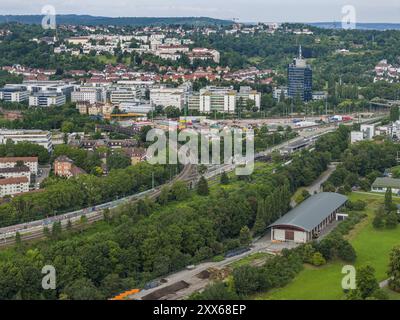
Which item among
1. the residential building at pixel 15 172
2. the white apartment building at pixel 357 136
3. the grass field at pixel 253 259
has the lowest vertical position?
the grass field at pixel 253 259

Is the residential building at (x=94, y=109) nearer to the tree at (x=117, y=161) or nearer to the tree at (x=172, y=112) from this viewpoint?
the tree at (x=172, y=112)

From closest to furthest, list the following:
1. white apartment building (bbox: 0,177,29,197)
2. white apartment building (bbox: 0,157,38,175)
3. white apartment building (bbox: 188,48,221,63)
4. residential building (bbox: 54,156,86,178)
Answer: white apartment building (bbox: 0,177,29,197) < residential building (bbox: 54,156,86,178) < white apartment building (bbox: 0,157,38,175) < white apartment building (bbox: 188,48,221,63)

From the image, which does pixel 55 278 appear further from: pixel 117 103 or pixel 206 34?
pixel 206 34

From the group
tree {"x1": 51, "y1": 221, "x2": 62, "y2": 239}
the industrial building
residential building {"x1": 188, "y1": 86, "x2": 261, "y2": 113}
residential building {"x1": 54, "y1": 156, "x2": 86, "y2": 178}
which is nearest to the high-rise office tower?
residential building {"x1": 188, "y1": 86, "x2": 261, "y2": 113}

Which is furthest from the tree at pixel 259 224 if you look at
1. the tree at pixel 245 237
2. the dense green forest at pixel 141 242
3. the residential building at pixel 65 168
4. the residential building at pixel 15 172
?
the residential building at pixel 15 172

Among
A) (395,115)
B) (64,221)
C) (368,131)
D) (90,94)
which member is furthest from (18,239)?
(90,94)

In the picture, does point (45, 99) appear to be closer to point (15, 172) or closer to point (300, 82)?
point (300, 82)

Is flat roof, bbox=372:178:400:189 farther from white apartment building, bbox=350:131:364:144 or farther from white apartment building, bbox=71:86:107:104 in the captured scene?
white apartment building, bbox=71:86:107:104
